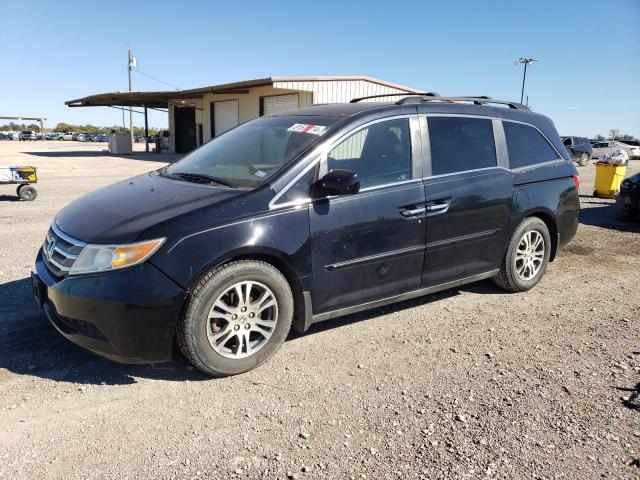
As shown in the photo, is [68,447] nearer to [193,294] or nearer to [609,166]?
[193,294]

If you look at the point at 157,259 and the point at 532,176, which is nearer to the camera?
the point at 157,259

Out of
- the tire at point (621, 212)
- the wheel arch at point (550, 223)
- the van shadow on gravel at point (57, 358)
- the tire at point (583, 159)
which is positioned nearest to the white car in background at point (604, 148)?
the tire at point (583, 159)

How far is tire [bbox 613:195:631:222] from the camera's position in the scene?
933cm

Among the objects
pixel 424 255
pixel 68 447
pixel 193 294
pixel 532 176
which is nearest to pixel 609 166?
pixel 532 176

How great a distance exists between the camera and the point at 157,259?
304 centimetres

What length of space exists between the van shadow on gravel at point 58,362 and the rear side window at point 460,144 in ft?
8.44

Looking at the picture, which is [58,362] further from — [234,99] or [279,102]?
[234,99]

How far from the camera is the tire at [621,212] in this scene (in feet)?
30.6

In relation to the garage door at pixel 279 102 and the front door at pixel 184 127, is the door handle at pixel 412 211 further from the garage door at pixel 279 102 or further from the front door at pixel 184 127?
the front door at pixel 184 127

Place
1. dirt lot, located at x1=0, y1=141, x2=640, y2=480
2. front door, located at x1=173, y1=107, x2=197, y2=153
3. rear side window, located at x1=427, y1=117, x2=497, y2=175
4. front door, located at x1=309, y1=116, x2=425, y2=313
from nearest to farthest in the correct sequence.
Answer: dirt lot, located at x1=0, y1=141, x2=640, y2=480 < front door, located at x1=309, y1=116, x2=425, y2=313 < rear side window, located at x1=427, y1=117, x2=497, y2=175 < front door, located at x1=173, y1=107, x2=197, y2=153

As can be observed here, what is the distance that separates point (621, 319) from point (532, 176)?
1.51 metres

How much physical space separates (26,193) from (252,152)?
8516 millimetres

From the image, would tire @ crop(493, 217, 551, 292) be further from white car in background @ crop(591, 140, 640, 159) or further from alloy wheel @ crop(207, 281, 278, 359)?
white car in background @ crop(591, 140, 640, 159)

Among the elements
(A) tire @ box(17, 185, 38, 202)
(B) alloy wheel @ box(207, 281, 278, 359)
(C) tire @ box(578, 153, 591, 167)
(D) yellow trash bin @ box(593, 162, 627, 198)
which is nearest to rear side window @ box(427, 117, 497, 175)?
(B) alloy wheel @ box(207, 281, 278, 359)
